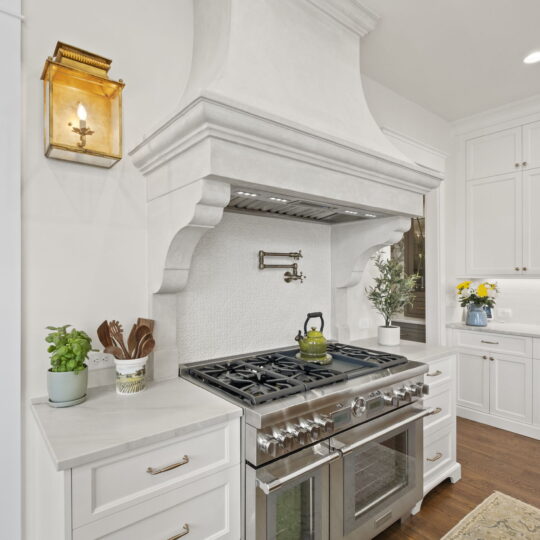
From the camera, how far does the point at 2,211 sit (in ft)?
4.48

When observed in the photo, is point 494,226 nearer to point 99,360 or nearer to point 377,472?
point 377,472

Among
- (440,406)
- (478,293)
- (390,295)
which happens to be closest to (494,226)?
(478,293)

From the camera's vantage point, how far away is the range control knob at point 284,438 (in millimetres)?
1350

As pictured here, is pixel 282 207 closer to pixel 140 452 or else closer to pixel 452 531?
pixel 140 452

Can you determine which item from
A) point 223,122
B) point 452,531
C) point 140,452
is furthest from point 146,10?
point 452,531

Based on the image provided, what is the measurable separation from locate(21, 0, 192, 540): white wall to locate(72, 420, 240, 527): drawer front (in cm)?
27

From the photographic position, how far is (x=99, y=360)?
161cm

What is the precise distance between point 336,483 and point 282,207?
4.35ft

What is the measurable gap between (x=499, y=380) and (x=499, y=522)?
59.4 inches

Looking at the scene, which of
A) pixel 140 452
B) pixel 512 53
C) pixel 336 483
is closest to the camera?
pixel 140 452

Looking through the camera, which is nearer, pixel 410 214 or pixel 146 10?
pixel 146 10

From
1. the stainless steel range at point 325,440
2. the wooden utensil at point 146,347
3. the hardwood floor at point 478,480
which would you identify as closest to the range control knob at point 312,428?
the stainless steel range at point 325,440

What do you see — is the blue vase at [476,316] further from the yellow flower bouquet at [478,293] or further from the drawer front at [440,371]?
the drawer front at [440,371]

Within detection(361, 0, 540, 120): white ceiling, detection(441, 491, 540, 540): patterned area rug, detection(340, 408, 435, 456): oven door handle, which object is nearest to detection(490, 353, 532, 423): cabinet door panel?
detection(441, 491, 540, 540): patterned area rug
